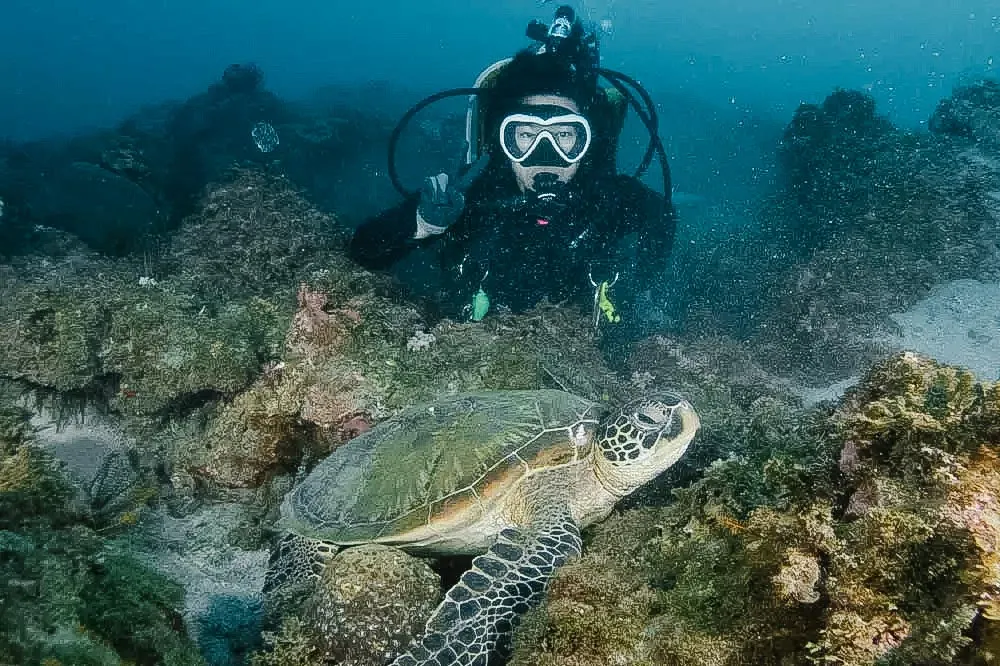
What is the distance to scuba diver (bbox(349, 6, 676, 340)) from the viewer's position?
551cm

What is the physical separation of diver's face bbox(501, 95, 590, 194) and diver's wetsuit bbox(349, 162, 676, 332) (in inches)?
9.8

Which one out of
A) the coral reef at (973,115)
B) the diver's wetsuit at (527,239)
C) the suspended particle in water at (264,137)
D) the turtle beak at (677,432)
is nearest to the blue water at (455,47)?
the coral reef at (973,115)

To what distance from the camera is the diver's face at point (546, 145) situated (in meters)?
5.70

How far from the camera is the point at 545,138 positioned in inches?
224

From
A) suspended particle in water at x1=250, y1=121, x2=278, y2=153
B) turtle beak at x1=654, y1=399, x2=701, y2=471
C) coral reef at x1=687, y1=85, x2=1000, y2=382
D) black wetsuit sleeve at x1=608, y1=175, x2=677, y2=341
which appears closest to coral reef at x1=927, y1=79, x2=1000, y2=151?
coral reef at x1=687, y1=85, x2=1000, y2=382

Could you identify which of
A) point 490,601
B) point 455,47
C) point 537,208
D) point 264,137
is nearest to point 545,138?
point 537,208

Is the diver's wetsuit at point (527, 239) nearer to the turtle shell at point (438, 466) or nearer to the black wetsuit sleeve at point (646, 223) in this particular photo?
the black wetsuit sleeve at point (646, 223)

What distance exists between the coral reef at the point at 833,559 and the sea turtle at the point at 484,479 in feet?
2.30

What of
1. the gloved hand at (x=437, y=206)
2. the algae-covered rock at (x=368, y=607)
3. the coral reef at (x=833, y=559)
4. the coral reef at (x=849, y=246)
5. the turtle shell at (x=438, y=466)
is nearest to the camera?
the coral reef at (x=833, y=559)

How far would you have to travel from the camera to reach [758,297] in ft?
25.4

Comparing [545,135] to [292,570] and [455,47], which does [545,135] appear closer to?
[292,570]

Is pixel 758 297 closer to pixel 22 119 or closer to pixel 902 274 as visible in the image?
pixel 902 274

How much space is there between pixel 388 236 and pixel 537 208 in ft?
5.26

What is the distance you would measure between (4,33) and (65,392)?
264ft
